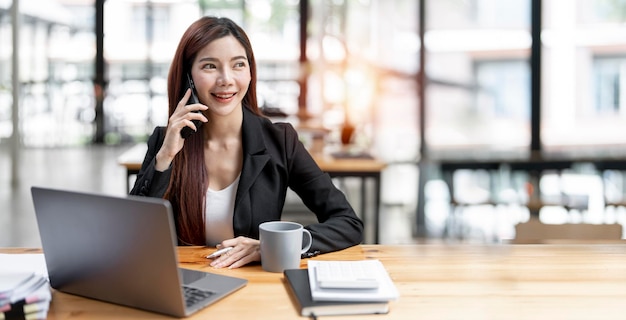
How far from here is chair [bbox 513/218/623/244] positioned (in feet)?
7.46

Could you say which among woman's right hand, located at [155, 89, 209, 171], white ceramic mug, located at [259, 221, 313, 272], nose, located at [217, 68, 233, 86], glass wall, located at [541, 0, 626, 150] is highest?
glass wall, located at [541, 0, 626, 150]

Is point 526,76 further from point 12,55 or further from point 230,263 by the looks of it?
point 12,55

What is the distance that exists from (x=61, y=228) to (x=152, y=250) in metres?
0.25

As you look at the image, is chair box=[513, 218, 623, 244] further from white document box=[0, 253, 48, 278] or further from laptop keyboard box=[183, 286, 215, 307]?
white document box=[0, 253, 48, 278]

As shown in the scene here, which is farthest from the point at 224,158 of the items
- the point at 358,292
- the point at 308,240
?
the point at 358,292

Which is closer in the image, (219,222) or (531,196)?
(219,222)

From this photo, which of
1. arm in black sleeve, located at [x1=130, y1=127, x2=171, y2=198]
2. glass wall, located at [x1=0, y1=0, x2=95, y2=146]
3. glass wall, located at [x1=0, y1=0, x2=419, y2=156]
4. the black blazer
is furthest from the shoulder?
glass wall, located at [x1=0, y1=0, x2=95, y2=146]

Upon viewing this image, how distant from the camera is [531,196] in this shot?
5.28 meters

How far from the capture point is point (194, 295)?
1419mm

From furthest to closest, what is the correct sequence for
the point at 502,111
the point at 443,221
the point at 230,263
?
the point at 502,111 → the point at 443,221 → the point at 230,263

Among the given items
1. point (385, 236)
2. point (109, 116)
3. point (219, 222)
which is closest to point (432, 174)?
point (385, 236)

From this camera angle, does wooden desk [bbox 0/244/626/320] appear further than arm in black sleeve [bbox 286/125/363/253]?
No

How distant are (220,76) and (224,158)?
27 centimetres

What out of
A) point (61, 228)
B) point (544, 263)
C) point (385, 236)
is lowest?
point (385, 236)
